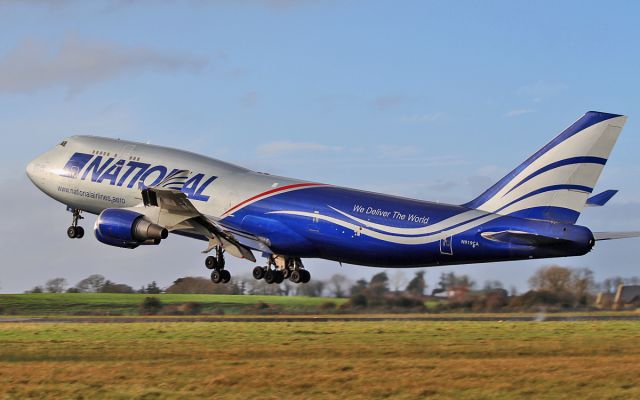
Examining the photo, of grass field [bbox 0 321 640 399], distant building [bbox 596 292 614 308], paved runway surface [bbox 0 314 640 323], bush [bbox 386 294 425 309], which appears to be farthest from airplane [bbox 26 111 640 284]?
distant building [bbox 596 292 614 308]

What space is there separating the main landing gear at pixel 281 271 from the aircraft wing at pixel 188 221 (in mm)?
985

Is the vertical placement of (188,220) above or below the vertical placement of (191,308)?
above

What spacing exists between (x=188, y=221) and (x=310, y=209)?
275 inches

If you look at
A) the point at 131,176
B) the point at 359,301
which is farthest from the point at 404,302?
the point at 131,176

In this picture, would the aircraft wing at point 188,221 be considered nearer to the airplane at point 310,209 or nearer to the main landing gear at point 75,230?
the airplane at point 310,209

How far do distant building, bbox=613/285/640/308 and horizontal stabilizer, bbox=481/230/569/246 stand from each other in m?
24.0

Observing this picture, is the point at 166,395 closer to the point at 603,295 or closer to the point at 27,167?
the point at 27,167

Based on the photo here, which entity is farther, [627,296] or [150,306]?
[150,306]

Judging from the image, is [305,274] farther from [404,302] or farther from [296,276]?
[404,302]

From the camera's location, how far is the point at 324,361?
35812 millimetres

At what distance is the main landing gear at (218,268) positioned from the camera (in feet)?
179

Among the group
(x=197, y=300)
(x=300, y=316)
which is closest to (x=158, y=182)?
(x=300, y=316)

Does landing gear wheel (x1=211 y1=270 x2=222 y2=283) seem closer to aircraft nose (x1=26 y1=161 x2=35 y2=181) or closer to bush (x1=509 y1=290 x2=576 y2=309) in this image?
aircraft nose (x1=26 y1=161 x2=35 y2=181)

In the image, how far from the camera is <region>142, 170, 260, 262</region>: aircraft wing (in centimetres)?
5131
